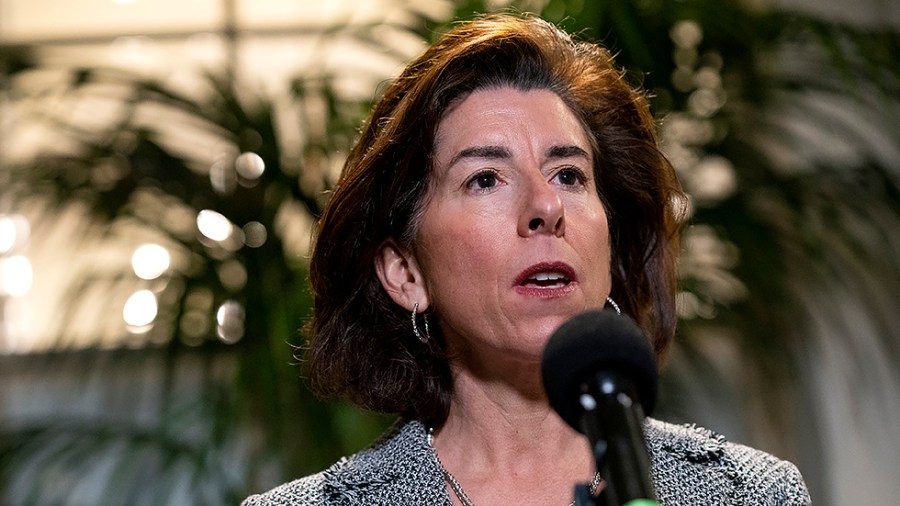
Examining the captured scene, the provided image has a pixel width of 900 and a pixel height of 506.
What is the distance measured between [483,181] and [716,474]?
58 cm

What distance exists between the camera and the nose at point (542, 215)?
1.98 meters

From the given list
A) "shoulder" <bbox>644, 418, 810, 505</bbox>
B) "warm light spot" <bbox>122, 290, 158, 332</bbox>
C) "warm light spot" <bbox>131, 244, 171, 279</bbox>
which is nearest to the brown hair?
"shoulder" <bbox>644, 418, 810, 505</bbox>

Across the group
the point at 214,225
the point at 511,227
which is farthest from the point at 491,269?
the point at 214,225

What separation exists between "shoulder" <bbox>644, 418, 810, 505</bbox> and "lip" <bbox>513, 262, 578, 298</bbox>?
40 centimetres

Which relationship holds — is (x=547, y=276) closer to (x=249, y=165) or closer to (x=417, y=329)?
(x=417, y=329)

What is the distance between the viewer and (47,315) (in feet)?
15.5

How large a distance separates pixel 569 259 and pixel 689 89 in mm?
1310

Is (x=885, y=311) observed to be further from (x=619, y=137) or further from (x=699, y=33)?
(x=619, y=137)

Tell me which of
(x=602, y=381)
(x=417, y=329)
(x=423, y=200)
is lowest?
(x=417, y=329)

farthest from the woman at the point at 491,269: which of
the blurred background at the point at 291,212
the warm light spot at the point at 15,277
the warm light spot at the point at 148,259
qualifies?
the warm light spot at the point at 15,277

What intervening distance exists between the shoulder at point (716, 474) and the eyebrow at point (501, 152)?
48 centimetres

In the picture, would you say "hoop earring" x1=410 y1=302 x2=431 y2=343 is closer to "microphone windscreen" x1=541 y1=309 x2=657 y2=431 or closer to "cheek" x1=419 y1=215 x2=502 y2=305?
"cheek" x1=419 y1=215 x2=502 y2=305

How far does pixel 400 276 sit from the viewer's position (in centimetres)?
232

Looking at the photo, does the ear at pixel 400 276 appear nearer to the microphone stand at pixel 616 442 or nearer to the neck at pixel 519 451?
the neck at pixel 519 451
